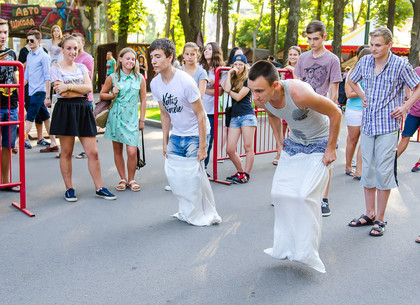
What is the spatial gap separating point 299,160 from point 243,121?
10.6 feet

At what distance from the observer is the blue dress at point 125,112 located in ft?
22.2

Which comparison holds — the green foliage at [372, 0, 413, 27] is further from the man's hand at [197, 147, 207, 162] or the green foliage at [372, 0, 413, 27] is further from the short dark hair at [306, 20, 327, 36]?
the man's hand at [197, 147, 207, 162]

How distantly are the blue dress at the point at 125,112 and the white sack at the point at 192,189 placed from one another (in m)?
1.54

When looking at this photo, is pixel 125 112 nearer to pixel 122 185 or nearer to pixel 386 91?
pixel 122 185

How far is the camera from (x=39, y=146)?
1001cm

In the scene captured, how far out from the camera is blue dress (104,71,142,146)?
6773 millimetres

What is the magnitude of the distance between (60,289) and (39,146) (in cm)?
663

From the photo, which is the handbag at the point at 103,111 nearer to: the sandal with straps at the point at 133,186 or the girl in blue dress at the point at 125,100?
the girl in blue dress at the point at 125,100

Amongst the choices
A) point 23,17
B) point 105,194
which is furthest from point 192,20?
point 23,17

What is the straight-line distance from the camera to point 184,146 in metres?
5.34

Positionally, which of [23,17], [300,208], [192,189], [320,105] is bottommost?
[192,189]

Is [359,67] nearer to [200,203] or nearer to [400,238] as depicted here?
[400,238]

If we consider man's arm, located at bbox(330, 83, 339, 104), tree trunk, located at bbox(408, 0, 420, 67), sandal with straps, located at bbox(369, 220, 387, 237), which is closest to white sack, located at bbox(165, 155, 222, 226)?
sandal with straps, located at bbox(369, 220, 387, 237)

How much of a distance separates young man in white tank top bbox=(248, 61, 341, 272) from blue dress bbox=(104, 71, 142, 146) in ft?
10.0
